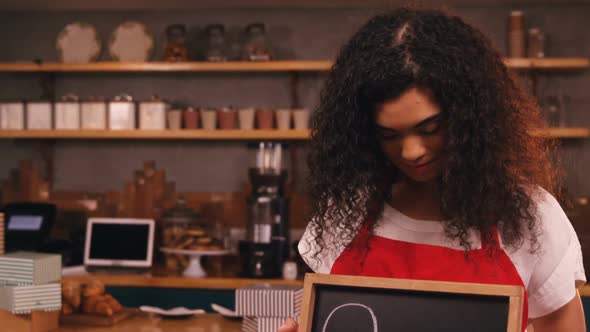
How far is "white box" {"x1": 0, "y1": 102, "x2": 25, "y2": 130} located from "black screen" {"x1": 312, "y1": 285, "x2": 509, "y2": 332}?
134 inches

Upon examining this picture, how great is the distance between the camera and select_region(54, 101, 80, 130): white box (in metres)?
4.09

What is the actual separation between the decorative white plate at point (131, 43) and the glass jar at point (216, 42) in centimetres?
32

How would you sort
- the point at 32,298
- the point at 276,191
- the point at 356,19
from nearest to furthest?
1. the point at 32,298
2. the point at 276,191
3. the point at 356,19

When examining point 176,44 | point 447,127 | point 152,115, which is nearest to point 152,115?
point 152,115

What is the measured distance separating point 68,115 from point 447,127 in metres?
3.32

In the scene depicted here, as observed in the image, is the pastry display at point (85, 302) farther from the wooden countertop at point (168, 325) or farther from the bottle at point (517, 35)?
the bottle at point (517, 35)

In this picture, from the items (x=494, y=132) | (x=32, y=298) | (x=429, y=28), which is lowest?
(x=32, y=298)

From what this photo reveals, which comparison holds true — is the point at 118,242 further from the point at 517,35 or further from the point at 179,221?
the point at 517,35

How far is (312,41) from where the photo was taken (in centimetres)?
426

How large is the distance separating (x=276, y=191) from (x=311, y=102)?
0.58 meters

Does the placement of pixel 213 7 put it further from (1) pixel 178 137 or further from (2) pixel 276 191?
(2) pixel 276 191

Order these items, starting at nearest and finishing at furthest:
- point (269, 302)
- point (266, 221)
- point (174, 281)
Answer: point (269, 302), point (174, 281), point (266, 221)

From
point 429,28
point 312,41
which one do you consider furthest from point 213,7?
point 429,28

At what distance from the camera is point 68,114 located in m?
4.09
